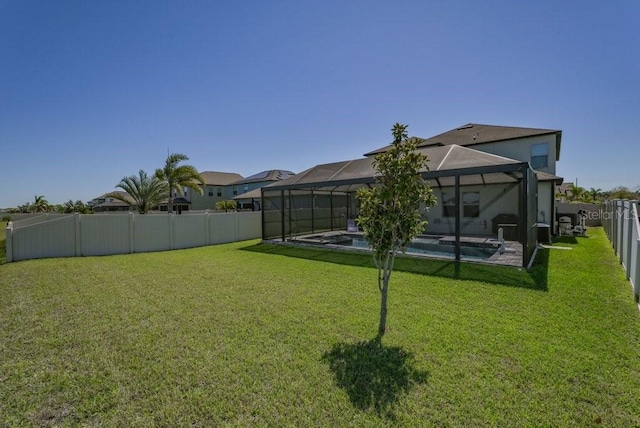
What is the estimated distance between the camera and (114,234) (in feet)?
37.9

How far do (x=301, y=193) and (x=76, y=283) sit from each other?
1249cm

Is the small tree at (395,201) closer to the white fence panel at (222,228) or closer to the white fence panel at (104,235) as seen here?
the white fence panel at (104,235)

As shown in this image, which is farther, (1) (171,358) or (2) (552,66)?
(2) (552,66)

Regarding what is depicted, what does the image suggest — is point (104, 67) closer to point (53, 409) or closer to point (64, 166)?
point (53, 409)

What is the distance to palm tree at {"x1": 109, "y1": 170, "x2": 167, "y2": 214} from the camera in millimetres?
19016

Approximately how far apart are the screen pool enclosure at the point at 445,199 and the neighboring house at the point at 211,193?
82.1 feet

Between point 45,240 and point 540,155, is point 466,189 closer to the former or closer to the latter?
point 540,155

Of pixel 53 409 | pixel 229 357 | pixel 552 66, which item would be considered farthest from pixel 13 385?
pixel 552 66

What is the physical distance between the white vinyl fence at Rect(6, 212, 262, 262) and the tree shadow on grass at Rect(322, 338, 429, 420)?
11.4 m

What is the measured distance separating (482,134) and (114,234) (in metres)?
19.1

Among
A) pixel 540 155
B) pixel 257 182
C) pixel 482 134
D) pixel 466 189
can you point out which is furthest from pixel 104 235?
pixel 257 182

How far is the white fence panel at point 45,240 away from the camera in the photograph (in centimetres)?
970

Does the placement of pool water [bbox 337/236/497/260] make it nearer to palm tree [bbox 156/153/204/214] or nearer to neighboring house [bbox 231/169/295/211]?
→ palm tree [bbox 156/153/204/214]

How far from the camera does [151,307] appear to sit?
5234mm
